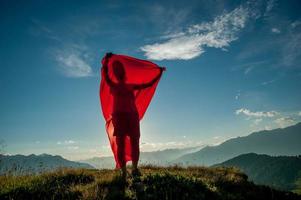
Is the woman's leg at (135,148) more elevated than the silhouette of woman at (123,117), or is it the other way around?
the silhouette of woman at (123,117)

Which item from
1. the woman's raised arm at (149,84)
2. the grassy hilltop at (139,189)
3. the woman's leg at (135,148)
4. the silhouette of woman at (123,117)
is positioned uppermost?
the woman's raised arm at (149,84)

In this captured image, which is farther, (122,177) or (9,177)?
(9,177)

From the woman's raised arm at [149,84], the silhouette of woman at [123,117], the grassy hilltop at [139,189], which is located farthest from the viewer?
the woman's raised arm at [149,84]

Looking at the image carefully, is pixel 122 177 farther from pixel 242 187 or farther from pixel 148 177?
pixel 242 187

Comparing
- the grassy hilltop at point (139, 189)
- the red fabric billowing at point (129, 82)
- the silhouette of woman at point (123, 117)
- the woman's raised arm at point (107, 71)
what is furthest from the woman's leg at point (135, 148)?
the woman's raised arm at point (107, 71)

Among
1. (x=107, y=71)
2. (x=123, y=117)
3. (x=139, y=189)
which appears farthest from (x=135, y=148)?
(x=107, y=71)

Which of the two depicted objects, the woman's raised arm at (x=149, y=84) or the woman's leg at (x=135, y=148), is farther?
the woman's raised arm at (x=149, y=84)

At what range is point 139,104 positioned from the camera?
1130 centimetres

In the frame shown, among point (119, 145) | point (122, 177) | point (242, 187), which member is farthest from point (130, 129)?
point (242, 187)

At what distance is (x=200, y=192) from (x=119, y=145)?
2999 mm

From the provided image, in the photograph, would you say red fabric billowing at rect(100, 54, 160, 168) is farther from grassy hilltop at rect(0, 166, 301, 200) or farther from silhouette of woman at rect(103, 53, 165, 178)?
grassy hilltop at rect(0, 166, 301, 200)

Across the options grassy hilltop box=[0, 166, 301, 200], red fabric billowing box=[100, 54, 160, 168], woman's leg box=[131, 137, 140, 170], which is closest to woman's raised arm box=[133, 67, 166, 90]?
red fabric billowing box=[100, 54, 160, 168]

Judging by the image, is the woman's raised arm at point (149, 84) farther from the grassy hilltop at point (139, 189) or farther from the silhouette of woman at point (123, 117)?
the grassy hilltop at point (139, 189)

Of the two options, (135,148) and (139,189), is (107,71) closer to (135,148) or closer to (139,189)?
(135,148)
